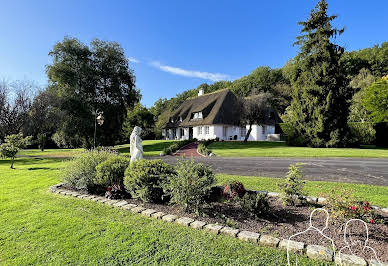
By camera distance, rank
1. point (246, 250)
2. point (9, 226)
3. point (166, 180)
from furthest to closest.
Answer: point (166, 180), point (9, 226), point (246, 250)

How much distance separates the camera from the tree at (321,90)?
24.1 metres

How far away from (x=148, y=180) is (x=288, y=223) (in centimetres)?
337

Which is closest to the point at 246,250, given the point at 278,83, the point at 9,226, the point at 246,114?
the point at 9,226

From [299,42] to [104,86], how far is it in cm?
2607

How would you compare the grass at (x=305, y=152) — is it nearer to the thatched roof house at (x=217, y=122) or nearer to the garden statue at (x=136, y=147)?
the thatched roof house at (x=217, y=122)

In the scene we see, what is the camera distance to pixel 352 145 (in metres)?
24.0

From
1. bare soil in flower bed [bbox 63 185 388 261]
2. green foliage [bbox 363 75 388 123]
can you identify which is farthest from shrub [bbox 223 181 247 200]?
green foliage [bbox 363 75 388 123]

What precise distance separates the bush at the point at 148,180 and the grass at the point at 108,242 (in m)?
0.71

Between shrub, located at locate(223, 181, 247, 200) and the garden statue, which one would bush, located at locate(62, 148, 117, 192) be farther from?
shrub, located at locate(223, 181, 247, 200)

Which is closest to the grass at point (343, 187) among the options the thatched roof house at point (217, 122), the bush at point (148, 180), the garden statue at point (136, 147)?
the bush at point (148, 180)

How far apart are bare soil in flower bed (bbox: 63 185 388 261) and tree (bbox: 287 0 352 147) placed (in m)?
22.7

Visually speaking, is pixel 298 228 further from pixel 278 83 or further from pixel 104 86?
pixel 278 83

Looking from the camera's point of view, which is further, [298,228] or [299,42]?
[299,42]

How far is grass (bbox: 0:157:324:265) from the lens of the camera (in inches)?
120
